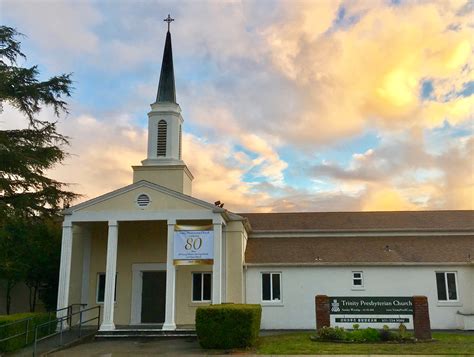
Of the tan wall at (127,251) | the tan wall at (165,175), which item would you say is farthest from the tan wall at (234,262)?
→ the tan wall at (165,175)

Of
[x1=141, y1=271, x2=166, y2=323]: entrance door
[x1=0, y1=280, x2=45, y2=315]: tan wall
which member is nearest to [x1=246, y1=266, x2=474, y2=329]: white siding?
[x1=141, y1=271, x2=166, y2=323]: entrance door

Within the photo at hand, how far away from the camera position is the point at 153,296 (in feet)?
77.1

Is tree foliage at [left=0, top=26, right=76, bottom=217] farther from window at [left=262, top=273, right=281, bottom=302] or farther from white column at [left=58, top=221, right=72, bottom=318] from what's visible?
window at [left=262, top=273, right=281, bottom=302]

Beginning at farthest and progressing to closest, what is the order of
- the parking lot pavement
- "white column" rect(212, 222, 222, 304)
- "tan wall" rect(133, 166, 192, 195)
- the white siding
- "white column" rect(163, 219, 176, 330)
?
"tan wall" rect(133, 166, 192, 195), the white siding, "white column" rect(212, 222, 222, 304), "white column" rect(163, 219, 176, 330), the parking lot pavement

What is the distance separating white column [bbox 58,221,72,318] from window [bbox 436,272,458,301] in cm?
1682

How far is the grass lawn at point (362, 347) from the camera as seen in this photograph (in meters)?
14.6

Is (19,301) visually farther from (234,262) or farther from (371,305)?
(371,305)

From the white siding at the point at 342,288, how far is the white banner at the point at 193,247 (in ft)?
12.7

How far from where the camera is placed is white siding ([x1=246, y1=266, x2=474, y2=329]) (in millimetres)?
22703

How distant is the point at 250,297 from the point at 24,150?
40.0 feet

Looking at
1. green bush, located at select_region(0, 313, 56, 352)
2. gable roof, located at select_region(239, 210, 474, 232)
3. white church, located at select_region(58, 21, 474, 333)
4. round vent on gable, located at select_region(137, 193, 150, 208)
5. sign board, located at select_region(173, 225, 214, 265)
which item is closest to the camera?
green bush, located at select_region(0, 313, 56, 352)

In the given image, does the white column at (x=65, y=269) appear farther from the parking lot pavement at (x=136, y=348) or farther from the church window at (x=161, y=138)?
the church window at (x=161, y=138)

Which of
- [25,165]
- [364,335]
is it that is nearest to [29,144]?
[25,165]

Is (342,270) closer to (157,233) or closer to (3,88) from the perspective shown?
(157,233)
